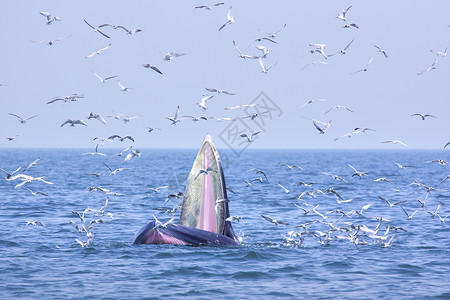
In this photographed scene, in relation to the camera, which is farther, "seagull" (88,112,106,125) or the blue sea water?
"seagull" (88,112,106,125)

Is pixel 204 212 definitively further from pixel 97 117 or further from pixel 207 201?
pixel 97 117

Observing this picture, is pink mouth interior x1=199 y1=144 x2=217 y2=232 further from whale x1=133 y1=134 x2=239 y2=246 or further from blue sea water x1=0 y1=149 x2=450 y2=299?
blue sea water x1=0 y1=149 x2=450 y2=299

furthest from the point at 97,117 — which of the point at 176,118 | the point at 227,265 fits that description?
the point at 227,265

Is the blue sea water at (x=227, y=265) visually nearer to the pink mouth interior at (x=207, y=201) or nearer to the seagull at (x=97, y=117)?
the pink mouth interior at (x=207, y=201)

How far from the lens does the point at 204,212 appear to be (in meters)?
19.9

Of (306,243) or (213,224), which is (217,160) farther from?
(306,243)

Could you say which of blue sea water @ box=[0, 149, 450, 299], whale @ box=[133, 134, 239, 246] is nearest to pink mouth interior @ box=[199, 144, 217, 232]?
whale @ box=[133, 134, 239, 246]

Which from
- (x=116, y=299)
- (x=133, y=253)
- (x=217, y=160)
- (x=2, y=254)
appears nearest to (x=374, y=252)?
(x=217, y=160)

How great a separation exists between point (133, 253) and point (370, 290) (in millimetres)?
7713

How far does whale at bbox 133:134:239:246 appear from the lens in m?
19.7

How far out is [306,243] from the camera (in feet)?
71.8

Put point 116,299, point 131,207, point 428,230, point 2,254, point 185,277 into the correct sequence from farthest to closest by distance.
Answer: point 131,207 < point 428,230 < point 2,254 < point 185,277 < point 116,299

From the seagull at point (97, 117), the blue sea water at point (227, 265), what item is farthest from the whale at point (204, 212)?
the seagull at point (97, 117)

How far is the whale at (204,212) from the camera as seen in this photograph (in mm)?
19688
